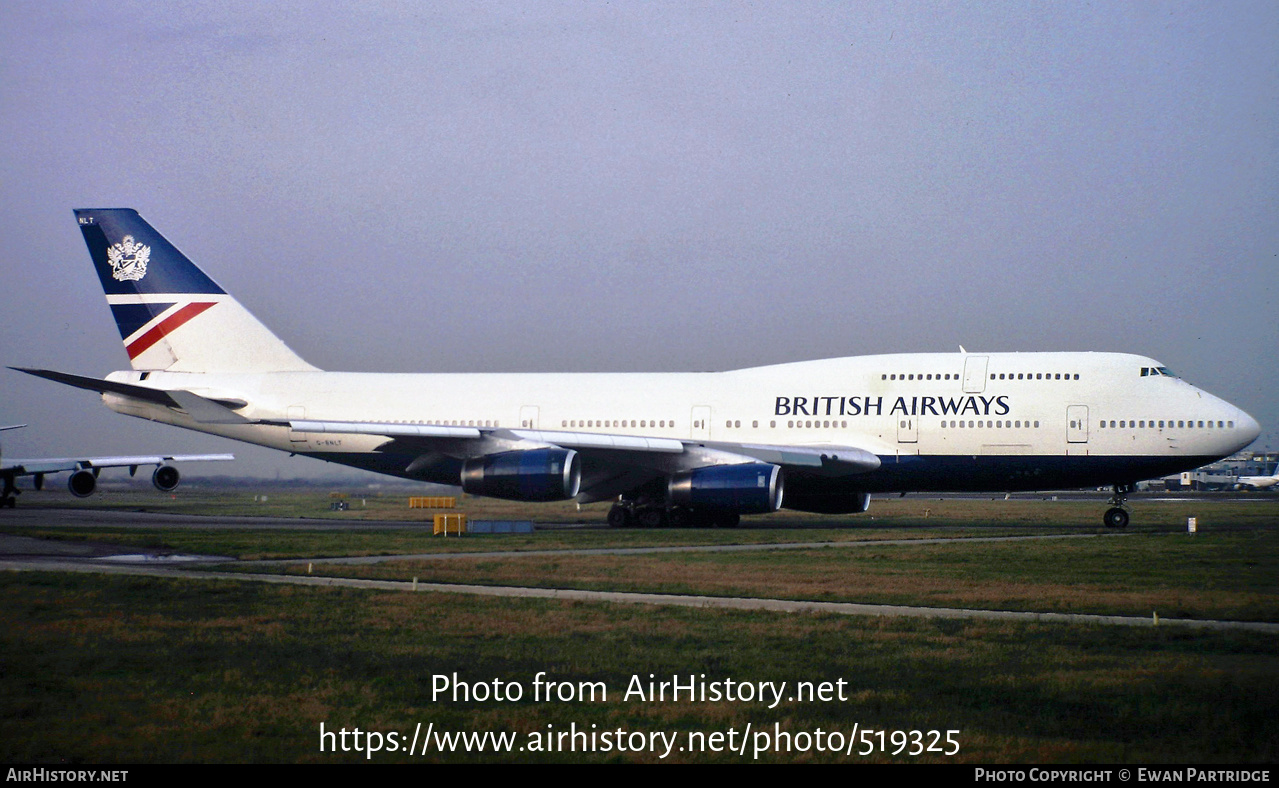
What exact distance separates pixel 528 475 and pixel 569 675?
61.5ft

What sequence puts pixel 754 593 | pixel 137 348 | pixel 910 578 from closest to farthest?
pixel 754 593
pixel 910 578
pixel 137 348

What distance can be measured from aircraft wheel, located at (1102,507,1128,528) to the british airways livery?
0.12ft

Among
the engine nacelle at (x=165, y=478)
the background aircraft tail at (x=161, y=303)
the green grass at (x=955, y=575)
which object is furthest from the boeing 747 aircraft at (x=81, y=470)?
the green grass at (x=955, y=575)

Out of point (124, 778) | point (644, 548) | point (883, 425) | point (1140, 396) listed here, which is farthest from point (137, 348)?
point (124, 778)

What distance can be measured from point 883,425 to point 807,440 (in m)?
2.08

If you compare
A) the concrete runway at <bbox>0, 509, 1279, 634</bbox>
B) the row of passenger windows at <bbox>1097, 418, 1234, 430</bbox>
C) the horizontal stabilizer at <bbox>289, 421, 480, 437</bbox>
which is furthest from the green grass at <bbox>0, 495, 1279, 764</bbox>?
the horizontal stabilizer at <bbox>289, 421, 480, 437</bbox>

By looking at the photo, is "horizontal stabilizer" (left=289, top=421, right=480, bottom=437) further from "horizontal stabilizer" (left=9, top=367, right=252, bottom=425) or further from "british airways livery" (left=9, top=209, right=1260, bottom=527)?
"horizontal stabilizer" (left=9, top=367, right=252, bottom=425)

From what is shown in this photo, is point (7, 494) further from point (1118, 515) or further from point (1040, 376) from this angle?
point (1118, 515)

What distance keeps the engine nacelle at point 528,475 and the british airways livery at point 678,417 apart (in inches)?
2.1

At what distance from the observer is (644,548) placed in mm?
24062

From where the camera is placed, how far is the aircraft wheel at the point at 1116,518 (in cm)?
3041

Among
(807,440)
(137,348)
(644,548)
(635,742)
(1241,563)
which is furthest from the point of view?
(137,348)

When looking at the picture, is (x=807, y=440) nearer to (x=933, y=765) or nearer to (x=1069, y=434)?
(x=1069, y=434)

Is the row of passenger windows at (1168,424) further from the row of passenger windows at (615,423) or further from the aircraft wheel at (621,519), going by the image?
the aircraft wheel at (621,519)
